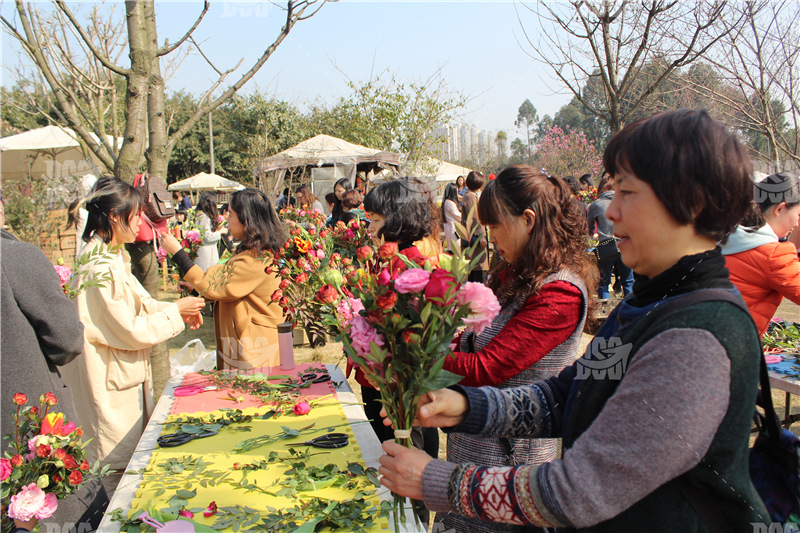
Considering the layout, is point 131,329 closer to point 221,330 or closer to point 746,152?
point 221,330

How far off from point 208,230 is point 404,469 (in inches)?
256

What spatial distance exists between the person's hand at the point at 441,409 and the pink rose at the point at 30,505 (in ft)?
2.87

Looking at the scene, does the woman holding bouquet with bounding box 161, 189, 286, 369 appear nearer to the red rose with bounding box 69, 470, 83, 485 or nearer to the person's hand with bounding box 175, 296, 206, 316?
the person's hand with bounding box 175, 296, 206, 316

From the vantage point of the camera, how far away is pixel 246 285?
3.06 metres

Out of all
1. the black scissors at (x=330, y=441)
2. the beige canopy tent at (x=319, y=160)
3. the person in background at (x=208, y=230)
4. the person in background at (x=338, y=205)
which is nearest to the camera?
the black scissors at (x=330, y=441)

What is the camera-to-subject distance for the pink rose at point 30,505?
1.28 m

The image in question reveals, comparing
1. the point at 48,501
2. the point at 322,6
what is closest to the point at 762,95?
the point at 322,6

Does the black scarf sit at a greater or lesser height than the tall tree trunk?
lesser

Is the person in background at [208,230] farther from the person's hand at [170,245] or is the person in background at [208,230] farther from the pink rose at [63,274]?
the pink rose at [63,274]

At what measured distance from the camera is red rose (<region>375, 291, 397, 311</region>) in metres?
1.13

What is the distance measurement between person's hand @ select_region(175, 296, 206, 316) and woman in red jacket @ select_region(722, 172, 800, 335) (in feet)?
9.18

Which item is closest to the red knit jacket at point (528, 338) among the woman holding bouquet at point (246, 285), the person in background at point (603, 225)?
the woman holding bouquet at point (246, 285)

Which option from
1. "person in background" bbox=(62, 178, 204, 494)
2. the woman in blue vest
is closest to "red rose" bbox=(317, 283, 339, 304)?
the woman in blue vest

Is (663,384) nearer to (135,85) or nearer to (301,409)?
(301,409)
